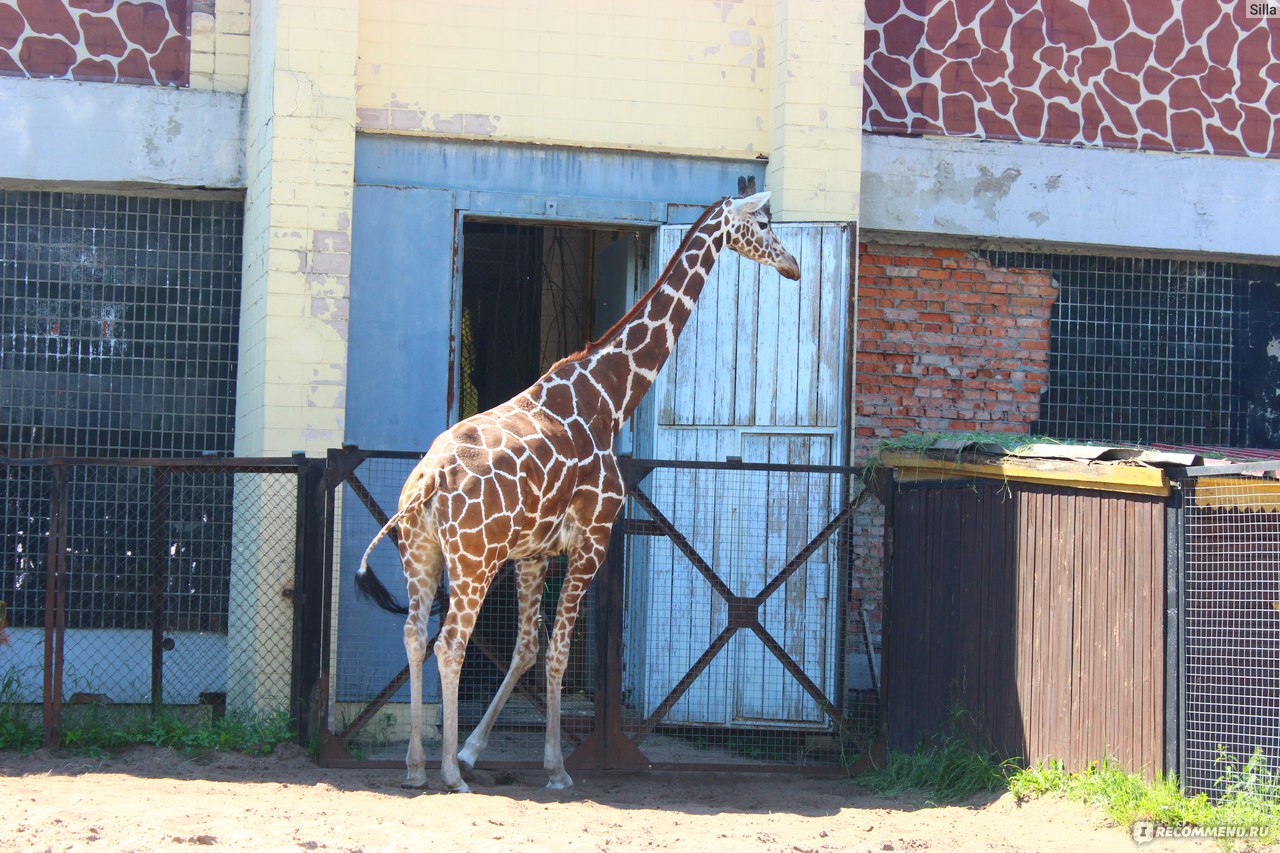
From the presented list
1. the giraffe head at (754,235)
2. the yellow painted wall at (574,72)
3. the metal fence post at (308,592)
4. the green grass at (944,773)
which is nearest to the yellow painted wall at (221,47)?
the yellow painted wall at (574,72)

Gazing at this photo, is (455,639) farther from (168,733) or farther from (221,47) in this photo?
(221,47)

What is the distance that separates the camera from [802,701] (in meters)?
8.91

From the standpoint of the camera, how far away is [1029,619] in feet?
24.9

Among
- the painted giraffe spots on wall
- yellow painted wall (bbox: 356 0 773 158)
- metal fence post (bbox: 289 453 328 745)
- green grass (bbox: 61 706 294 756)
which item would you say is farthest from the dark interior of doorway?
green grass (bbox: 61 706 294 756)

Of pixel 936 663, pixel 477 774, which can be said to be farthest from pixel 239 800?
pixel 936 663

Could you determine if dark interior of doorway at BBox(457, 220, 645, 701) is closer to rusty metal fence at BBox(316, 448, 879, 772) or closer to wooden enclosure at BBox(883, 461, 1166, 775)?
rusty metal fence at BBox(316, 448, 879, 772)

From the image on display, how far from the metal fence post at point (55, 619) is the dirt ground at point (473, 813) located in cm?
23

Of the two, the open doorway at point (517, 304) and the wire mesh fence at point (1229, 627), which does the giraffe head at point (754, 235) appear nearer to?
the wire mesh fence at point (1229, 627)

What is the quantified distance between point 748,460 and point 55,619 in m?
4.34

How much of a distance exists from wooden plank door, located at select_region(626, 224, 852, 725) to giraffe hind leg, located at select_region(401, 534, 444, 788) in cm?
202

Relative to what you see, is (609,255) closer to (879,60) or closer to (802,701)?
(879,60)

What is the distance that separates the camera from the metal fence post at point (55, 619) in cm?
772

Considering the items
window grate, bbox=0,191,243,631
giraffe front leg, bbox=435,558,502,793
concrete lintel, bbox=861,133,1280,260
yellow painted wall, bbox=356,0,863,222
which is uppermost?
yellow painted wall, bbox=356,0,863,222

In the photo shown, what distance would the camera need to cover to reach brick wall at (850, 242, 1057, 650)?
1045cm
